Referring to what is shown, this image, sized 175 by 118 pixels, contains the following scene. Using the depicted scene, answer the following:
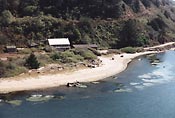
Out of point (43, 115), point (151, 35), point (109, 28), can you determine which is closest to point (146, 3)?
A: point (151, 35)

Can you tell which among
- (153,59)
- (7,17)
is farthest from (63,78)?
(153,59)

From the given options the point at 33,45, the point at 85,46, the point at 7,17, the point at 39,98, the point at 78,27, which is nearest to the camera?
the point at 39,98

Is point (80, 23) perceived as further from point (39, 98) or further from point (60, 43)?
point (39, 98)

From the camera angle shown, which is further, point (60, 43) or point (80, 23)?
point (80, 23)

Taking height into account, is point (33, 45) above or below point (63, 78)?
above

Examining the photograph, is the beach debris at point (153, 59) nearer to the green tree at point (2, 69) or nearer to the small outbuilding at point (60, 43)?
the small outbuilding at point (60, 43)

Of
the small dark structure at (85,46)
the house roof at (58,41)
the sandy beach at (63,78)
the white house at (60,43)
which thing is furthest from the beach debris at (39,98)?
the small dark structure at (85,46)

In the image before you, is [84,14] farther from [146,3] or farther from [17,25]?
[146,3]
